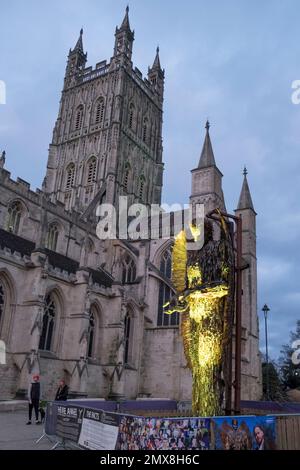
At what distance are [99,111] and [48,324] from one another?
1288 inches

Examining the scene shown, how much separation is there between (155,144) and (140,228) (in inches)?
740

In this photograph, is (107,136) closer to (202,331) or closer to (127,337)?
(127,337)

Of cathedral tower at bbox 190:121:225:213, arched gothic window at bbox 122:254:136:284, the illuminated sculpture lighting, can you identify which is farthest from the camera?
arched gothic window at bbox 122:254:136:284

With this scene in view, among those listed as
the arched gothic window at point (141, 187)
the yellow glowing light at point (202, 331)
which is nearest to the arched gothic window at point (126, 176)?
the arched gothic window at point (141, 187)

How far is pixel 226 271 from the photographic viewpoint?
9.18 metres

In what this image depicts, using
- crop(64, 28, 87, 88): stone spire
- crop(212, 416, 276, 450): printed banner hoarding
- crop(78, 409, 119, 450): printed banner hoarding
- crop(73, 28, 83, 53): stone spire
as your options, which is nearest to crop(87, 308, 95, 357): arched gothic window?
crop(78, 409, 119, 450): printed banner hoarding

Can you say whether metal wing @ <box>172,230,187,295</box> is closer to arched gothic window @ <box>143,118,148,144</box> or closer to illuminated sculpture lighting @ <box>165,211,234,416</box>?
illuminated sculpture lighting @ <box>165,211,234,416</box>

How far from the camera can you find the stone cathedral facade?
21797 mm

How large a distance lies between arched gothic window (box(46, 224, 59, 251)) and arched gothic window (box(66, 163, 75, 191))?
14.6m

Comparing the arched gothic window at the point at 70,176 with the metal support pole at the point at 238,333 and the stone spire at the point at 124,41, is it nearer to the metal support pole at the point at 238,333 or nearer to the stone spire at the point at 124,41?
the stone spire at the point at 124,41

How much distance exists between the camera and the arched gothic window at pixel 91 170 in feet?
149

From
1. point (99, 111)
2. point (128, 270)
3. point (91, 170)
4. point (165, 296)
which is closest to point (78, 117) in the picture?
point (99, 111)

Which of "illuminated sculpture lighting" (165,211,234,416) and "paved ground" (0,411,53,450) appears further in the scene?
"paved ground" (0,411,53,450)
